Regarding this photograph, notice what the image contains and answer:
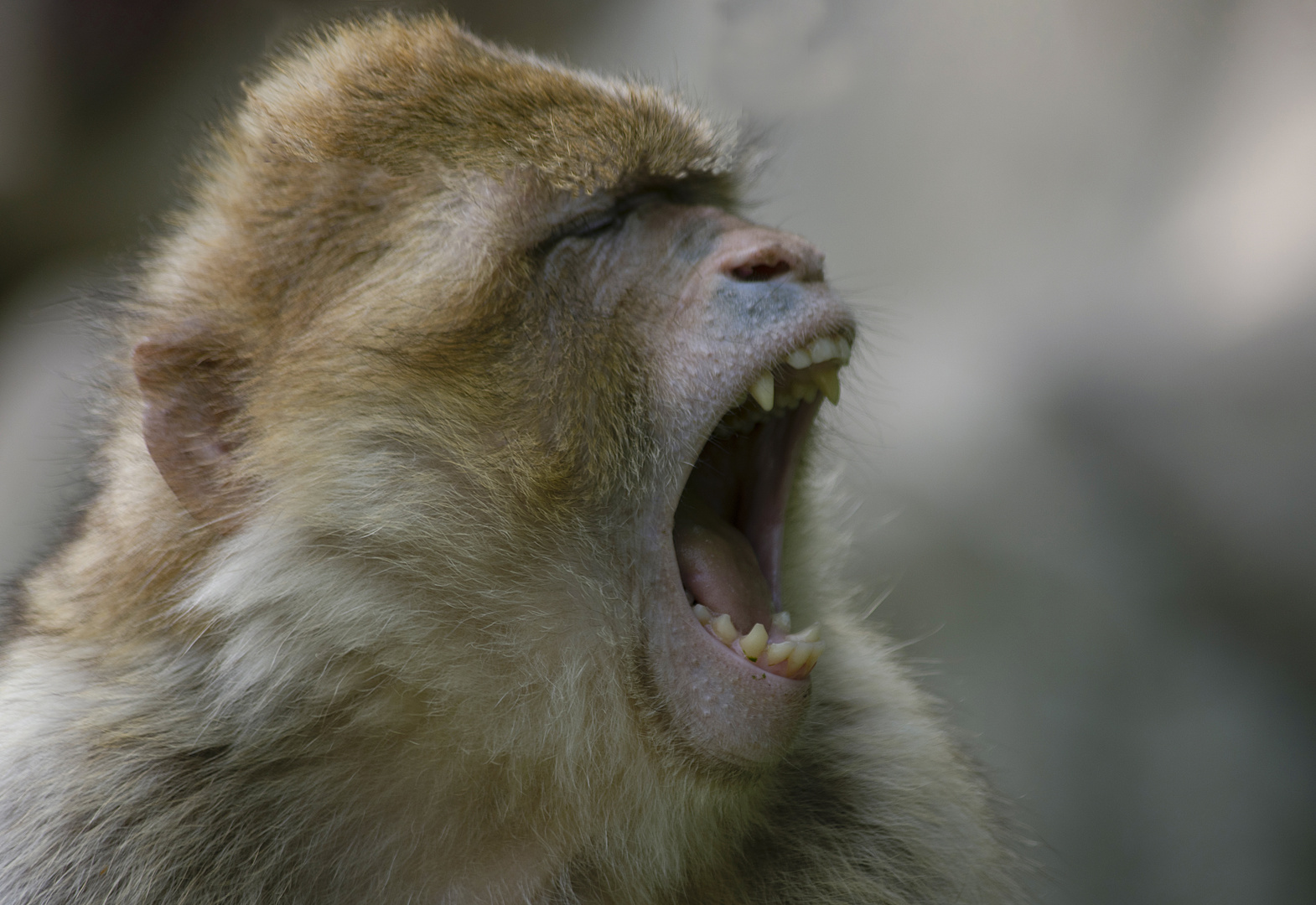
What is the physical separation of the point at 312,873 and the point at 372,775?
0.15m

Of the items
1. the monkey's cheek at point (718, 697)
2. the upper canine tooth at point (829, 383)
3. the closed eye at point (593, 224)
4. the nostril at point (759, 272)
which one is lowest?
the monkey's cheek at point (718, 697)

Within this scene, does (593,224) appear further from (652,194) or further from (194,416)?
(194,416)

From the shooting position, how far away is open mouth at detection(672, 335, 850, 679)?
4.66 feet

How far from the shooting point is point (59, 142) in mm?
3631

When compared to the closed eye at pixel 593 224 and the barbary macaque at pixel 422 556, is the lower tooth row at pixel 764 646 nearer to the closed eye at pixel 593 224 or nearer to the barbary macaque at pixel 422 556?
the barbary macaque at pixel 422 556

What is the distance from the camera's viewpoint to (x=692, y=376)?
4.57 feet

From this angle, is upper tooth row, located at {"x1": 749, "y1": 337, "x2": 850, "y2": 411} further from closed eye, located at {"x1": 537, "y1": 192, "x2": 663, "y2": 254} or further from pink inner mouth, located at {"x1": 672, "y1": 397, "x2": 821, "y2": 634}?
closed eye, located at {"x1": 537, "y1": 192, "x2": 663, "y2": 254}

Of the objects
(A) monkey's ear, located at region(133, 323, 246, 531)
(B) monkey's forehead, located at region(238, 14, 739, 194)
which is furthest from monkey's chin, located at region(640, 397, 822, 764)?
(A) monkey's ear, located at region(133, 323, 246, 531)

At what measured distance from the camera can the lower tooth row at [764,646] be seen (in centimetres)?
141

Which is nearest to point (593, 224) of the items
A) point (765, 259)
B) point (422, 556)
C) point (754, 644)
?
point (765, 259)

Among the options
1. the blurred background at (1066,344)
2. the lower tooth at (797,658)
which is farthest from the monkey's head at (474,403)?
the blurred background at (1066,344)

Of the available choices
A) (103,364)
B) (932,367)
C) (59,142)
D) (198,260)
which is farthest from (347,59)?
(59,142)

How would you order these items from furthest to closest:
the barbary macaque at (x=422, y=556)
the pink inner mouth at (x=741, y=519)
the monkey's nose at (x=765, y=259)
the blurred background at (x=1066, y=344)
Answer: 1. the blurred background at (x=1066, y=344)
2. the pink inner mouth at (x=741, y=519)
3. the monkey's nose at (x=765, y=259)
4. the barbary macaque at (x=422, y=556)

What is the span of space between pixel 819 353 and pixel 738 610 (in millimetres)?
409
